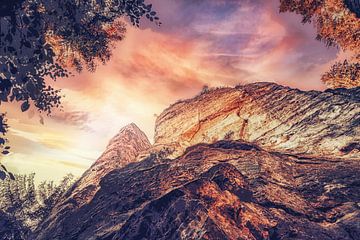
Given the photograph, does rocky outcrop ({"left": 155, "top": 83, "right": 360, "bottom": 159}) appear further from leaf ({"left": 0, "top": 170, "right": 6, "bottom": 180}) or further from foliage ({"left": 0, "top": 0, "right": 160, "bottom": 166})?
leaf ({"left": 0, "top": 170, "right": 6, "bottom": 180})

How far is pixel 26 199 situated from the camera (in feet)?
103

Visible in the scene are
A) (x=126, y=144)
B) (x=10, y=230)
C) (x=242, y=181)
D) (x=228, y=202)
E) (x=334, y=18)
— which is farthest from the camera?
(x=126, y=144)

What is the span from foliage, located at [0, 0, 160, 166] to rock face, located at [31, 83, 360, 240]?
7131 millimetres

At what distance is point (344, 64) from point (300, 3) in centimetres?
659

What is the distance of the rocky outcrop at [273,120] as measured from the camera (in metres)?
18.7

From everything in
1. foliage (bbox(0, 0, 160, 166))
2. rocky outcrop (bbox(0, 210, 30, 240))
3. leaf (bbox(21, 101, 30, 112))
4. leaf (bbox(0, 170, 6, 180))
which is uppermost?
foliage (bbox(0, 0, 160, 166))

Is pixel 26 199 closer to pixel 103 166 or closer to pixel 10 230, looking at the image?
pixel 10 230

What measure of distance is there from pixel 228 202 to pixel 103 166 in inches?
625

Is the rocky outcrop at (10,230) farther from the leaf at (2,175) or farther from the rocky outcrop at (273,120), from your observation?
the leaf at (2,175)

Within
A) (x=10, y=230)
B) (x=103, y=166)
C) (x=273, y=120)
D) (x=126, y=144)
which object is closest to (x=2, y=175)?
(x=103, y=166)

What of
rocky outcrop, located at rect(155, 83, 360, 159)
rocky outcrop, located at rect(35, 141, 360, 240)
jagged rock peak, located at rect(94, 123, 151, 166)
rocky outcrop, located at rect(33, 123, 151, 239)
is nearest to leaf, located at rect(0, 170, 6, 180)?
rocky outcrop, located at rect(35, 141, 360, 240)

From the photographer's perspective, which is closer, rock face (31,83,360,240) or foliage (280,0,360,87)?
rock face (31,83,360,240)

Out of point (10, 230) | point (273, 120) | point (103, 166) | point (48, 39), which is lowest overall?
point (10, 230)

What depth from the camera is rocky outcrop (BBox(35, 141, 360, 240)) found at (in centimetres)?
1226
